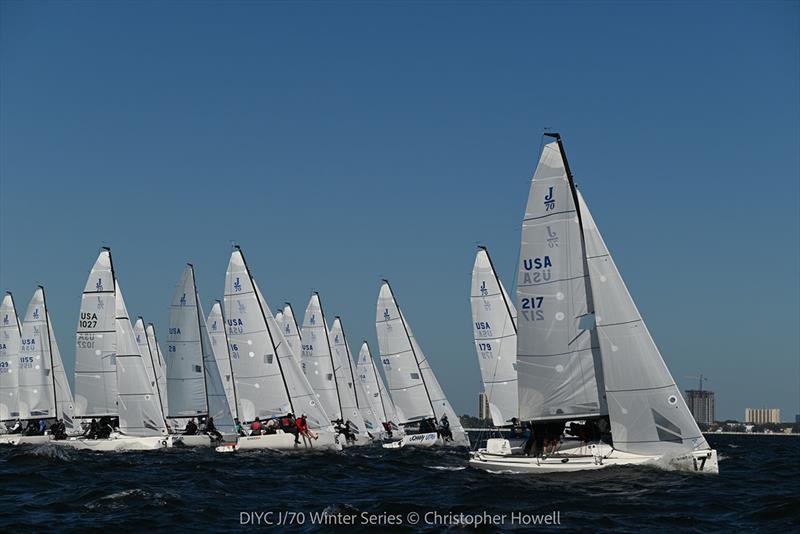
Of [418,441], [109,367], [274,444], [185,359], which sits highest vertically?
[185,359]

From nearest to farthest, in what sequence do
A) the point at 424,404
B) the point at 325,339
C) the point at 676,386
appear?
the point at 676,386, the point at 424,404, the point at 325,339

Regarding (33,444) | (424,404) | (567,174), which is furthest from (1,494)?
(424,404)

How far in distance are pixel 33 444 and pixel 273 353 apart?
14.2 m

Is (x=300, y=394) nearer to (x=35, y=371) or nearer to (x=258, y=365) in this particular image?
(x=258, y=365)

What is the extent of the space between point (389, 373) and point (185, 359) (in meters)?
11.7

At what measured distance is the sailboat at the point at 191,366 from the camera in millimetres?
52875

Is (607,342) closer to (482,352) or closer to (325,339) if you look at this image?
(482,352)

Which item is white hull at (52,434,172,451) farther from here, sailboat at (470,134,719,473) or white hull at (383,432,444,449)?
sailboat at (470,134,719,473)

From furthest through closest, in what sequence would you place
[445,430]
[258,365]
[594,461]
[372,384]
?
[372,384], [445,430], [258,365], [594,461]

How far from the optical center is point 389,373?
5744 cm

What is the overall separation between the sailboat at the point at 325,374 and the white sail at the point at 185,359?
8445 millimetres

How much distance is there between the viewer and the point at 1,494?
24031 mm

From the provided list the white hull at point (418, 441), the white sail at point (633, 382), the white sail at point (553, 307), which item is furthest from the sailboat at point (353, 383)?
the white sail at point (633, 382)

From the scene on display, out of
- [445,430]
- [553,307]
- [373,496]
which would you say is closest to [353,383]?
[445,430]
